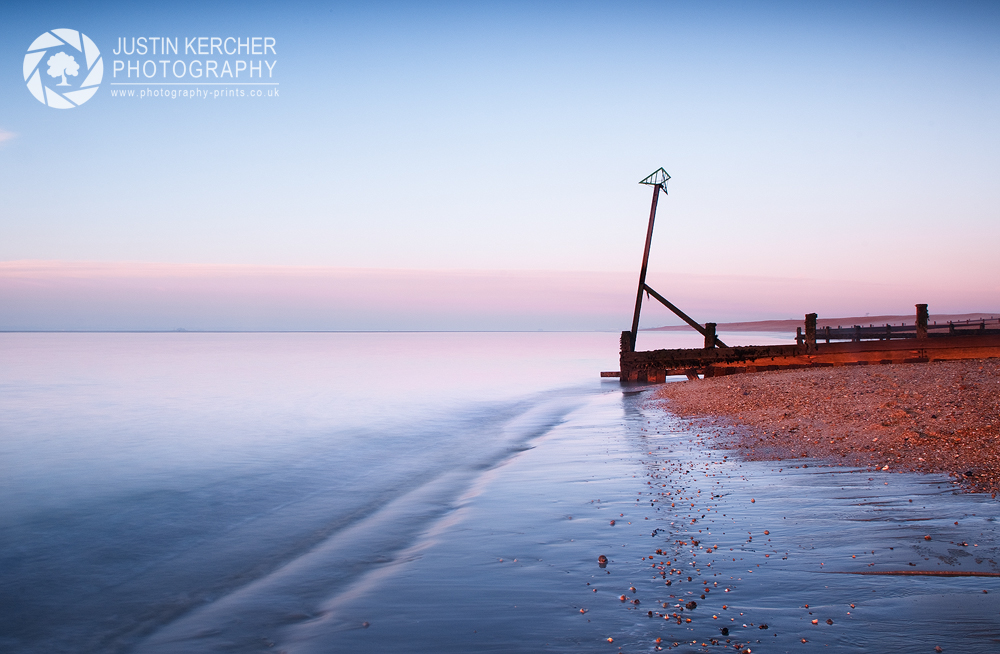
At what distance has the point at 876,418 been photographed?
1141 cm

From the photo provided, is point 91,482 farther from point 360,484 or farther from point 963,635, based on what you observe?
point 963,635

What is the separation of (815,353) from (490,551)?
1946 centimetres

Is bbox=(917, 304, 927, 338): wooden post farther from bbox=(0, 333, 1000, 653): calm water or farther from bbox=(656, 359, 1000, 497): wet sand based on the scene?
bbox=(0, 333, 1000, 653): calm water

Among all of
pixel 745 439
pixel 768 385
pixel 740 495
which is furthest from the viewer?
pixel 768 385

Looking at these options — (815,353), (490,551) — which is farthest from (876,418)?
(815,353)

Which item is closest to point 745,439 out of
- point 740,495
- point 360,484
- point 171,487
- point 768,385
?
point 740,495

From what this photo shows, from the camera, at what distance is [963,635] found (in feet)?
13.3

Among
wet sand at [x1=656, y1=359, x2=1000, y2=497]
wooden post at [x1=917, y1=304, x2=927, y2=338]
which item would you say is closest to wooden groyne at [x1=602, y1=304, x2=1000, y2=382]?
wooden post at [x1=917, y1=304, x2=927, y2=338]

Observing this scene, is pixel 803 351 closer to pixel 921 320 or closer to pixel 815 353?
pixel 815 353

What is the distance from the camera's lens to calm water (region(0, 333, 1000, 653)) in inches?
183

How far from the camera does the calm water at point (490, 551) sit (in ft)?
15.3

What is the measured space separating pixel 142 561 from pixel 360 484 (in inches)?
203

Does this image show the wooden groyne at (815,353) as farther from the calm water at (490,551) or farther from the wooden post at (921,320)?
the calm water at (490,551)

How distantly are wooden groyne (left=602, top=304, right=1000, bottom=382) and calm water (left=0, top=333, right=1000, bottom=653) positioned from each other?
8.95m
